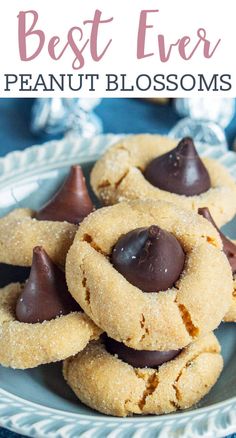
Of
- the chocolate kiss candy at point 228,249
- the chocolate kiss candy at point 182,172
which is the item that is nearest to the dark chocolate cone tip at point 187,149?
the chocolate kiss candy at point 182,172

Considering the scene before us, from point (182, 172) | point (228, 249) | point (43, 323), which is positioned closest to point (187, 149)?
point (182, 172)

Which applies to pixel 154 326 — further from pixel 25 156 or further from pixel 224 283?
pixel 25 156

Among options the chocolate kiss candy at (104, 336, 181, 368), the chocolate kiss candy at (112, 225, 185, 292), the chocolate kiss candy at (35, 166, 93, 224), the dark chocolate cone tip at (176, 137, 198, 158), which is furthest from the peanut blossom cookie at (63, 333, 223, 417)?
the dark chocolate cone tip at (176, 137, 198, 158)

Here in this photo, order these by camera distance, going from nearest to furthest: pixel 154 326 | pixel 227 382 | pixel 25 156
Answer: pixel 154 326 < pixel 227 382 < pixel 25 156

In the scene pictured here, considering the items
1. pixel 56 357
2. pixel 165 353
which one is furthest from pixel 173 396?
pixel 56 357

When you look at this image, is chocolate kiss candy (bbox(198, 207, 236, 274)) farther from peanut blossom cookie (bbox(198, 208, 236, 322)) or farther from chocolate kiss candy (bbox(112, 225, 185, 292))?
chocolate kiss candy (bbox(112, 225, 185, 292))

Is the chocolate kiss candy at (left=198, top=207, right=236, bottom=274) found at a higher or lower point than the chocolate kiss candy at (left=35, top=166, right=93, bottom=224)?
lower

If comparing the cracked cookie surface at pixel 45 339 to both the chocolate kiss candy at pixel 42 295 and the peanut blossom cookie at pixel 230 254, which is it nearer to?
the chocolate kiss candy at pixel 42 295

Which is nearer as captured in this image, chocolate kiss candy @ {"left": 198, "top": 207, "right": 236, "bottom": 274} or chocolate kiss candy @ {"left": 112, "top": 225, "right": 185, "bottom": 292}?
chocolate kiss candy @ {"left": 112, "top": 225, "right": 185, "bottom": 292}
